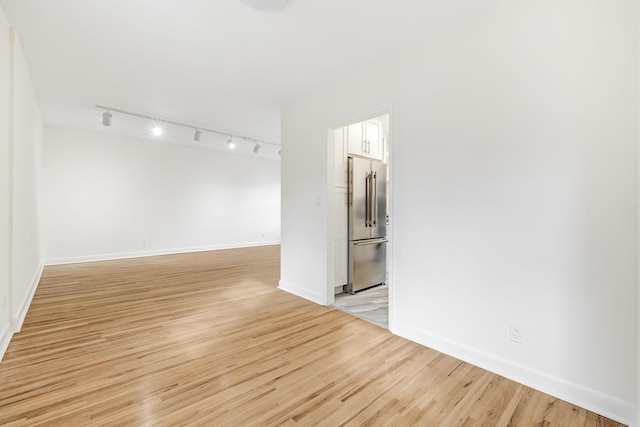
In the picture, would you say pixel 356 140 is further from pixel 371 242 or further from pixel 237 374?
pixel 237 374

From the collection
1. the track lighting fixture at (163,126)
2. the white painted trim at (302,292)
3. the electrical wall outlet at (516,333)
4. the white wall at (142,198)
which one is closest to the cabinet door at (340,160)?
the white painted trim at (302,292)

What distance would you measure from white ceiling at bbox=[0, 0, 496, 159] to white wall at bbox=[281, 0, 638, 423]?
406 mm

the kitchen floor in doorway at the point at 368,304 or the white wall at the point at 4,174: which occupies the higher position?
the white wall at the point at 4,174

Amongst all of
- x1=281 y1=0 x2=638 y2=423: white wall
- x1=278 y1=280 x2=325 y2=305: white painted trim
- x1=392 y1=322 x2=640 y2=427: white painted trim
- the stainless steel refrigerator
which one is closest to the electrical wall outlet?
x1=281 y1=0 x2=638 y2=423: white wall

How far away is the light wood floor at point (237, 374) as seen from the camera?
5.25ft

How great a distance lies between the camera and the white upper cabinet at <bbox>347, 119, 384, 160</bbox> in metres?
4.04

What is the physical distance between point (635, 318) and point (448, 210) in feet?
3.81

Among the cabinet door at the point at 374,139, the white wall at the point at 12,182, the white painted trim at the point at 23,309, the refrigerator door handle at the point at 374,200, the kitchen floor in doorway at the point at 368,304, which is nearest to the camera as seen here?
the white wall at the point at 12,182

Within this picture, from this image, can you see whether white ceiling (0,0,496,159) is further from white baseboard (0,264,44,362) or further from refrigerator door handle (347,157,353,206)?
white baseboard (0,264,44,362)

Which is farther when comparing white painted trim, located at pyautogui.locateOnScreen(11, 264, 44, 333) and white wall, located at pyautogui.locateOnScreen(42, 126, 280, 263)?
white wall, located at pyautogui.locateOnScreen(42, 126, 280, 263)

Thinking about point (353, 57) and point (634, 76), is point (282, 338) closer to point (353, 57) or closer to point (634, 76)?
point (353, 57)

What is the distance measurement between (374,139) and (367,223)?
133cm

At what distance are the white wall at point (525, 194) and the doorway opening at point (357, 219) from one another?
999mm

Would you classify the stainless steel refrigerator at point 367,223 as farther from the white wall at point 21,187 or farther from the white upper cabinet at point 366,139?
the white wall at point 21,187
